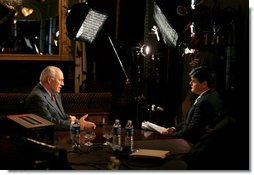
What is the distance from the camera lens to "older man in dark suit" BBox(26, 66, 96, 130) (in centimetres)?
332

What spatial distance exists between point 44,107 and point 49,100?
0.56ft

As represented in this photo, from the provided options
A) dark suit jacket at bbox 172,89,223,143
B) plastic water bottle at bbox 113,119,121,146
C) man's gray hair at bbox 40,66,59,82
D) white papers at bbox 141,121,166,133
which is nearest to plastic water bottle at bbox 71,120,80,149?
plastic water bottle at bbox 113,119,121,146

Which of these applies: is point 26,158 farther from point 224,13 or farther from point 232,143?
point 224,13

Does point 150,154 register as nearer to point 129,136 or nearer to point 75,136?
point 129,136

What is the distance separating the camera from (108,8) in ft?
19.5

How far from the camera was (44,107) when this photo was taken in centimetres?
338

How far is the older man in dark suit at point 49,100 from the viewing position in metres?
3.32

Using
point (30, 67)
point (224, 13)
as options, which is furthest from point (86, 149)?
point (30, 67)

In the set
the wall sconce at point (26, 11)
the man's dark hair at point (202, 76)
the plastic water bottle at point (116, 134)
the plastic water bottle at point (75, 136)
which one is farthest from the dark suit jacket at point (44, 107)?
the wall sconce at point (26, 11)

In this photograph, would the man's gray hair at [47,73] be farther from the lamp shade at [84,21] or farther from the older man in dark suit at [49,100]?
the lamp shade at [84,21]

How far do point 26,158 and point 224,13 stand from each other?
2.22m

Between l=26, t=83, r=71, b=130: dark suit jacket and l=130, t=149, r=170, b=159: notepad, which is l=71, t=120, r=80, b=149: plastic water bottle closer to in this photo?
l=130, t=149, r=170, b=159: notepad

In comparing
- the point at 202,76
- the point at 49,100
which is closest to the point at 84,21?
the point at 49,100

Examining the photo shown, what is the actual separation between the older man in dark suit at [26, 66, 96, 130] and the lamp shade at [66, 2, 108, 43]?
0.72m
